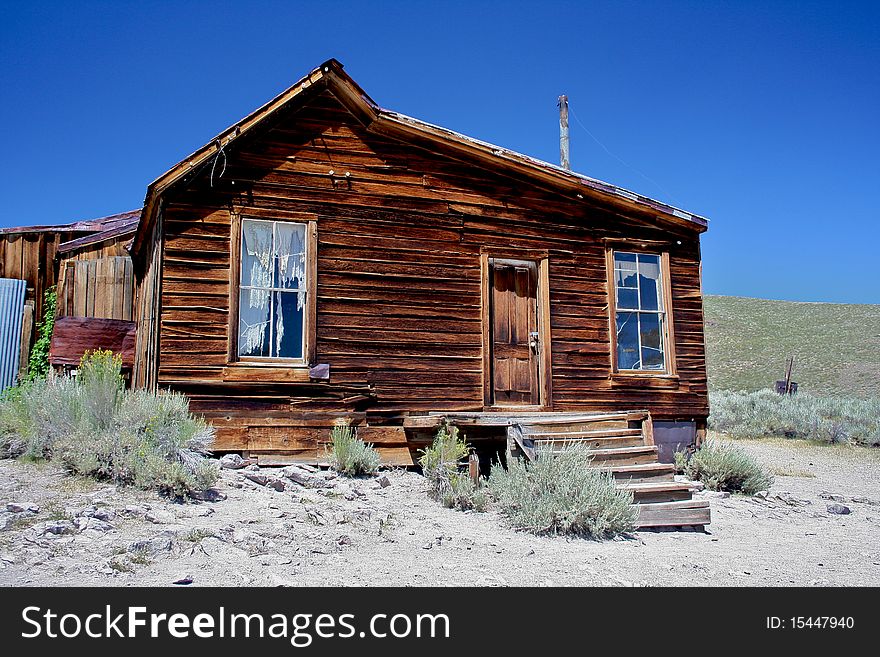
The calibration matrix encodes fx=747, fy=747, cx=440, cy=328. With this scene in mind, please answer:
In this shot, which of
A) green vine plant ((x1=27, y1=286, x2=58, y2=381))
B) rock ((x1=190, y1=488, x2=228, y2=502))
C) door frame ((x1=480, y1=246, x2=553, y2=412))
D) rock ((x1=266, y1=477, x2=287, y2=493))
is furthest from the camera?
green vine plant ((x1=27, y1=286, x2=58, y2=381))

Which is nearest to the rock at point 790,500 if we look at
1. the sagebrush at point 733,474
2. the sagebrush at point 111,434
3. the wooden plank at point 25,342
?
the sagebrush at point 733,474

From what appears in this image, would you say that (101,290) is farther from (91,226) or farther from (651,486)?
(651,486)

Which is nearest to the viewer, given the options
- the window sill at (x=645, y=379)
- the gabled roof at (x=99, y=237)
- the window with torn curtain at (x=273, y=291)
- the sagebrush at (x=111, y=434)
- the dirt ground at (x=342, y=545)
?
the dirt ground at (x=342, y=545)

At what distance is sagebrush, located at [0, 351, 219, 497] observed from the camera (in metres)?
7.09

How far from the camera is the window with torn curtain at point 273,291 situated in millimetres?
9695

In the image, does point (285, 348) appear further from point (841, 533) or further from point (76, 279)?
point (841, 533)

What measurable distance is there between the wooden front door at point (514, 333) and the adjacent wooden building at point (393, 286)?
1.2 inches

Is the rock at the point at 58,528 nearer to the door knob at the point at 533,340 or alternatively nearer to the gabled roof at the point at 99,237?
the door knob at the point at 533,340

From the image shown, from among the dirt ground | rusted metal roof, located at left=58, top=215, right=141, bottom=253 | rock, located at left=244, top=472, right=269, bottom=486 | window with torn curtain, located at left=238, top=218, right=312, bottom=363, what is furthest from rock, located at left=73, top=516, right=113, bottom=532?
rusted metal roof, located at left=58, top=215, right=141, bottom=253

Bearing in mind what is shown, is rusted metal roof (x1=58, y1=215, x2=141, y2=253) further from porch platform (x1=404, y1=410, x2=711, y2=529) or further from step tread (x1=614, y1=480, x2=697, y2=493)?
step tread (x1=614, y1=480, x2=697, y2=493)

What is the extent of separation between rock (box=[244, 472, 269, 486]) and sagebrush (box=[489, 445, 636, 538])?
2721mm

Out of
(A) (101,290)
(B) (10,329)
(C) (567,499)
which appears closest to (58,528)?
(C) (567,499)

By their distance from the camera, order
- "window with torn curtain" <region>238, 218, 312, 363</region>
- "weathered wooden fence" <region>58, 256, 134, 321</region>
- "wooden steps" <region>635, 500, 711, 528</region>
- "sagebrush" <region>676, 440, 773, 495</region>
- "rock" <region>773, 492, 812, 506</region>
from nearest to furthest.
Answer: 1. "wooden steps" <region>635, 500, 711, 528</region>
2. "window with torn curtain" <region>238, 218, 312, 363</region>
3. "rock" <region>773, 492, 812, 506</region>
4. "sagebrush" <region>676, 440, 773, 495</region>
5. "weathered wooden fence" <region>58, 256, 134, 321</region>

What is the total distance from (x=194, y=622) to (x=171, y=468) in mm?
3043
